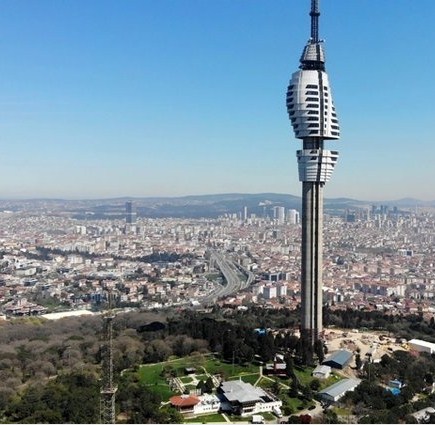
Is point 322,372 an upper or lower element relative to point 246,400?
lower

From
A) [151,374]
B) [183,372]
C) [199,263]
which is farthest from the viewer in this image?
[199,263]

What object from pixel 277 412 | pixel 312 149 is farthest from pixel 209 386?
pixel 312 149

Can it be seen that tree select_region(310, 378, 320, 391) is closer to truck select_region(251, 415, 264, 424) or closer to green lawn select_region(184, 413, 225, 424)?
truck select_region(251, 415, 264, 424)

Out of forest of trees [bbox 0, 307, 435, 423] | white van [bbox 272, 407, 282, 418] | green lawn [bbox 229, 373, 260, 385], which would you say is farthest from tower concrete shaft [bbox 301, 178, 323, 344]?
white van [bbox 272, 407, 282, 418]

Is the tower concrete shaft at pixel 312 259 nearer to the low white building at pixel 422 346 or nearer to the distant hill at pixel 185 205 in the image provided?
the low white building at pixel 422 346

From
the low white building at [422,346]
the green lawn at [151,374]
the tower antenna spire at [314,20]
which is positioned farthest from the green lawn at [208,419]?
the tower antenna spire at [314,20]

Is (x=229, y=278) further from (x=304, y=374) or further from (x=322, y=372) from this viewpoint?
(x=322, y=372)

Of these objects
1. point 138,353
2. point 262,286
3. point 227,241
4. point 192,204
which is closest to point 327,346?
point 138,353

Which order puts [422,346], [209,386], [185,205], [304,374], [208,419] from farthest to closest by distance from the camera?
[185,205]
[422,346]
[304,374]
[209,386]
[208,419]

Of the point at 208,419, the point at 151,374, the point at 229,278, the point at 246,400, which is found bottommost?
the point at 229,278
